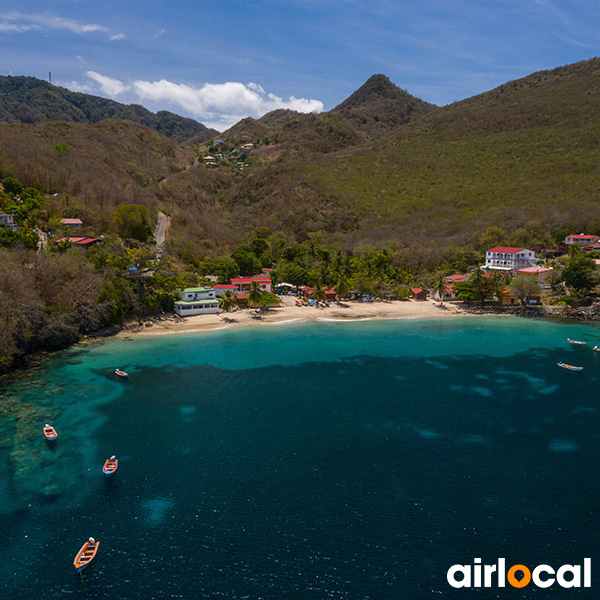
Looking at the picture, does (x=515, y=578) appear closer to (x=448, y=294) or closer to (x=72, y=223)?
(x=448, y=294)

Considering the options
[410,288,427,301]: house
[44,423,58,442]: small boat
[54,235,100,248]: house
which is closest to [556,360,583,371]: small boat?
[410,288,427,301]: house

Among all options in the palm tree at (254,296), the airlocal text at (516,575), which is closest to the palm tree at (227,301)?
the palm tree at (254,296)

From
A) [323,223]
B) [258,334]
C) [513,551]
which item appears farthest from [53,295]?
[323,223]

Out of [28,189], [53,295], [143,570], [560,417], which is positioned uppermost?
[28,189]

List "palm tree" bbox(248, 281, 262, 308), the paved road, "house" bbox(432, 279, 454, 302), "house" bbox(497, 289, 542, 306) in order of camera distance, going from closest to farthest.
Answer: "palm tree" bbox(248, 281, 262, 308) < "house" bbox(497, 289, 542, 306) < "house" bbox(432, 279, 454, 302) < the paved road

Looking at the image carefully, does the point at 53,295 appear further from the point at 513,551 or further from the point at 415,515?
the point at 513,551

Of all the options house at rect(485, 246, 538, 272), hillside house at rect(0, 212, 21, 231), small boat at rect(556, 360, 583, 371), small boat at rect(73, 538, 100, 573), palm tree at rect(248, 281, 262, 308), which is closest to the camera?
small boat at rect(73, 538, 100, 573)

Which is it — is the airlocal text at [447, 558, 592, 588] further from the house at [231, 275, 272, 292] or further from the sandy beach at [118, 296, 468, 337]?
the house at [231, 275, 272, 292]
